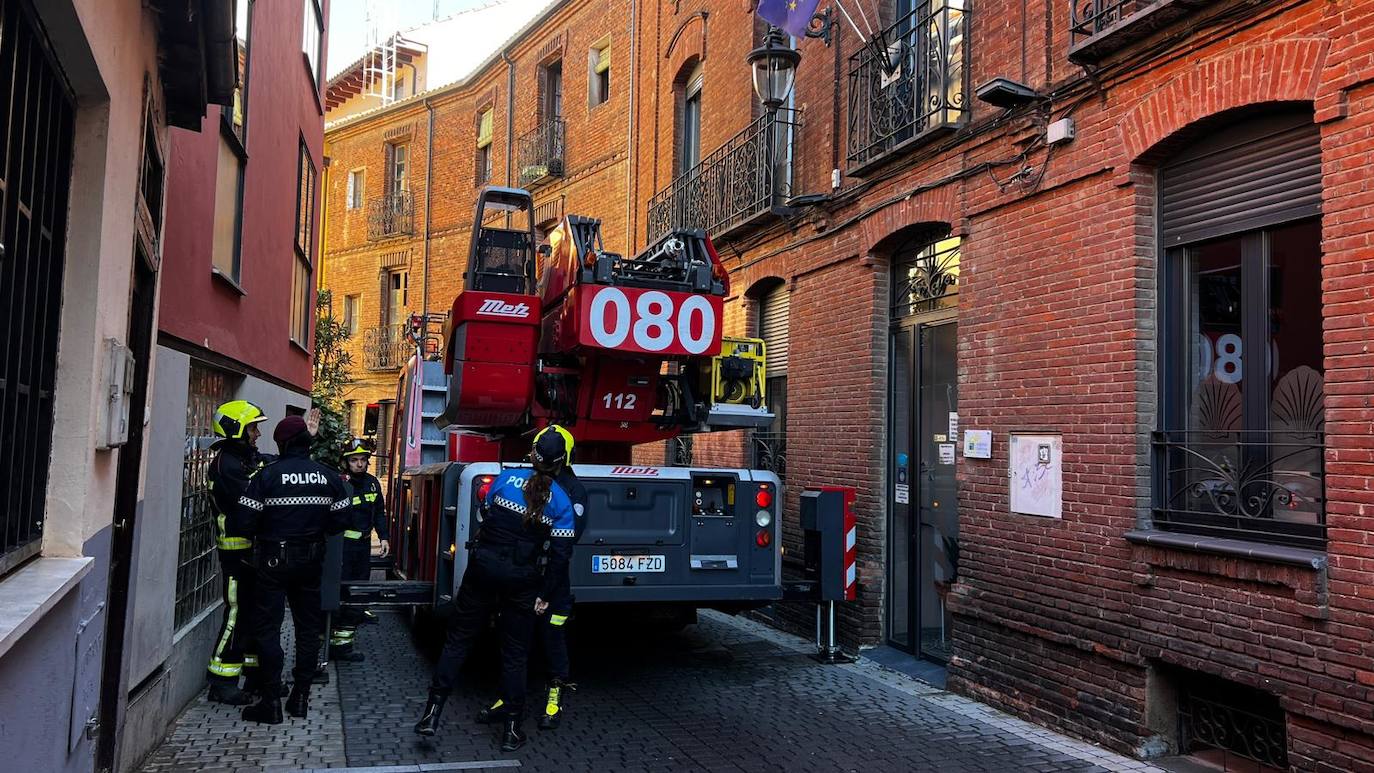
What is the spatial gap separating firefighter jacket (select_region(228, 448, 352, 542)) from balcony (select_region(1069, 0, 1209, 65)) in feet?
17.9

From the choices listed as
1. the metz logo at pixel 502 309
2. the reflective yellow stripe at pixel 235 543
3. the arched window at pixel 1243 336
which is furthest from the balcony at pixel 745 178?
the reflective yellow stripe at pixel 235 543

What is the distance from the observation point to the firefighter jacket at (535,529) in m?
6.24

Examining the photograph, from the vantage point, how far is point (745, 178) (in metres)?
11.9

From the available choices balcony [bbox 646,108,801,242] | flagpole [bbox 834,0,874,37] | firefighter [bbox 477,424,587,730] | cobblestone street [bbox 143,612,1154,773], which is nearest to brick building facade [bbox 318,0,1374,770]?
flagpole [bbox 834,0,874,37]

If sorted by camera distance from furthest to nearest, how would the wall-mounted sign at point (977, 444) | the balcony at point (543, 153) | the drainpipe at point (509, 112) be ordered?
1. the drainpipe at point (509, 112)
2. the balcony at point (543, 153)
3. the wall-mounted sign at point (977, 444)

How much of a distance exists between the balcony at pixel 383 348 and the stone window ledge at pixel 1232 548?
825 inches

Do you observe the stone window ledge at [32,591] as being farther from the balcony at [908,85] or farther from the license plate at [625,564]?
the balcony at [908,85]

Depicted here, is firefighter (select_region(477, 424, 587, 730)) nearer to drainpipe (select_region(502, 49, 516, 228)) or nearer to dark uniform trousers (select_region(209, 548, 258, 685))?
dark uniform trousers (select_region(209, 548, 258, 685))

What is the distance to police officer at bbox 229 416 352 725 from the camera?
6.41 meters

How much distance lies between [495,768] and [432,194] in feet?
68.3

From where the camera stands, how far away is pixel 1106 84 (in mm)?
→ 6473

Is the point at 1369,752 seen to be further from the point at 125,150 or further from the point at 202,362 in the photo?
the point at 202,362

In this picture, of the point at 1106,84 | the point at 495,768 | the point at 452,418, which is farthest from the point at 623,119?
the point at 495,768

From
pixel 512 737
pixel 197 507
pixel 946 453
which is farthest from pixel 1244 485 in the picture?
pixel 197 507
